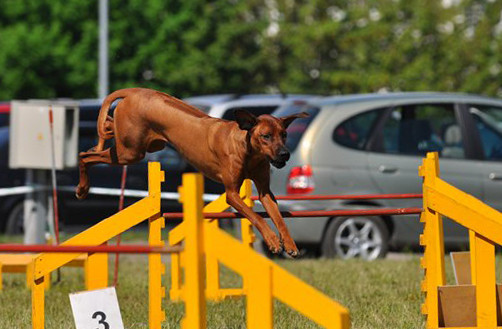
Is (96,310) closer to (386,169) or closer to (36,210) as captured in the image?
(386,169)

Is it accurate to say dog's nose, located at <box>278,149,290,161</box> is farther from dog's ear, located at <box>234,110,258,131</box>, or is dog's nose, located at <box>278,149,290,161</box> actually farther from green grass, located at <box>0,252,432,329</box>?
green grass, located at <box>0,252,432,329</box>

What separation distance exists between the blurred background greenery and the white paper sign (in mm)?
27114

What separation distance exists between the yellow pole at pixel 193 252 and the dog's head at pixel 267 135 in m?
1.20

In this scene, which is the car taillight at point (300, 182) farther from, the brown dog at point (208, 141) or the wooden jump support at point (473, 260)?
the brown dog at point (208, 141)

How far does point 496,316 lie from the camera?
7090mm

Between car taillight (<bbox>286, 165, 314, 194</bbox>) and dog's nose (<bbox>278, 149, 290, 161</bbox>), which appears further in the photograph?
car taillight (<bbox>286, 165, 314, 194</bbox>)

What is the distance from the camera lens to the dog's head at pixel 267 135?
6262mm

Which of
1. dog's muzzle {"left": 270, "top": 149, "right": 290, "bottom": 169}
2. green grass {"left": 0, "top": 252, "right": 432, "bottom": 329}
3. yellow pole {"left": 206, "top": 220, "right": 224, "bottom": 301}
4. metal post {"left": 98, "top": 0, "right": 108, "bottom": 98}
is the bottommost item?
green grass {"left": 0, "top": 252, "right": 432, "bottom": 329}

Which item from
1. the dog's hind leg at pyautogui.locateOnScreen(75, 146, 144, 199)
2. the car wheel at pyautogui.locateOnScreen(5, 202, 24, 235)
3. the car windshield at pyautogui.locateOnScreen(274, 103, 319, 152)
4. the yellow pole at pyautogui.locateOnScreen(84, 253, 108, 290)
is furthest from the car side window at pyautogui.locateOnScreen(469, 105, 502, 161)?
the dog's hind leg at pyautogui.locateOnScreen(75, 146, 144, 199)

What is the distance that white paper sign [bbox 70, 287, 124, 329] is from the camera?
22.7 ft

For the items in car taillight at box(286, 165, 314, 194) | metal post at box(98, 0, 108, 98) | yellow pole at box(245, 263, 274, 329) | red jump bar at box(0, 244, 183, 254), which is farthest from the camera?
metal post at box(98, 0, 108, 98)

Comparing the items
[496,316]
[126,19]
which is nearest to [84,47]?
[126,19]

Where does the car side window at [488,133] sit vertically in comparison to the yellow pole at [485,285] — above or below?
above

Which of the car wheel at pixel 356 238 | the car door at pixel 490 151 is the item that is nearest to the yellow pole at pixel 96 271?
the car wheel at pixel 356 238
